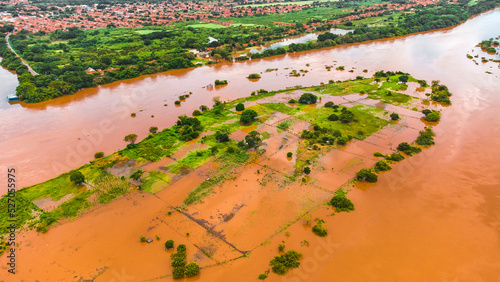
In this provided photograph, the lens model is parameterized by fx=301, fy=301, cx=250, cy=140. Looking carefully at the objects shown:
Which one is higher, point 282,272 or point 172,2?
point 172,2

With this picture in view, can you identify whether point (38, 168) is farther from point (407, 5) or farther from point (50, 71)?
point (407, 5)

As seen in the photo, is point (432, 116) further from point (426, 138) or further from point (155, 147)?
point (155, 147)

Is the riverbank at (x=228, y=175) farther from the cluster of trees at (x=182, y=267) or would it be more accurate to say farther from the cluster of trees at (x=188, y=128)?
the cluster of trees at (x=182, y=267)

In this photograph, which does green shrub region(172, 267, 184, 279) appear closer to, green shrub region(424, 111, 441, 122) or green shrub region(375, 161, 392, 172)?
green shrub region(375, 161, 392, 172)

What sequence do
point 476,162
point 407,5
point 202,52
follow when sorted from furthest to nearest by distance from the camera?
point 407,5, point 202,52, point 476,162

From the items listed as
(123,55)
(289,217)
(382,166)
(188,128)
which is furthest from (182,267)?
(123,55)

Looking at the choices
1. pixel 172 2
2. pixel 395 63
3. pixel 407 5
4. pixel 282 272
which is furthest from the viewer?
pixel 172 2

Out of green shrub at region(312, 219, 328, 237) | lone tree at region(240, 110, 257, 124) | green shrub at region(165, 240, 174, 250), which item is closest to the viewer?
green shrub at region(165, 240, 174, 250)

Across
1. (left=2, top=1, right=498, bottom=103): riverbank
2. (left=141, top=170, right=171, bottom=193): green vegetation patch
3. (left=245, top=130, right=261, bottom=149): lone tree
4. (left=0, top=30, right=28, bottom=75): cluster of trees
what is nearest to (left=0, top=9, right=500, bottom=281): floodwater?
(left=141, top=170, right=171, bottom=193): green vegetation patch

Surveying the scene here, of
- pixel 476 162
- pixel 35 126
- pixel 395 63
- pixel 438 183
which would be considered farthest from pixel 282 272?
pixel 395 63
